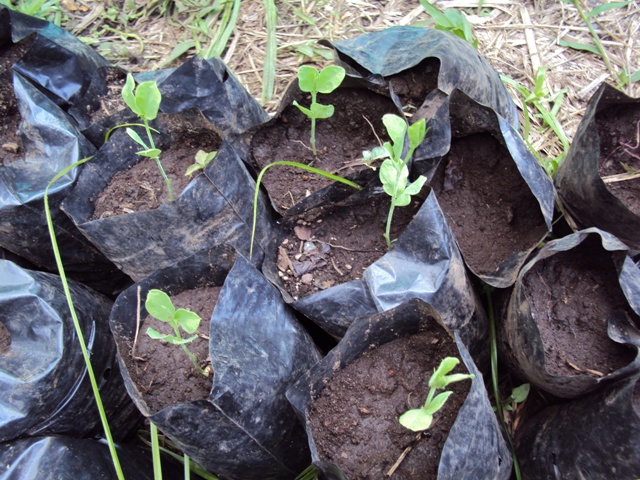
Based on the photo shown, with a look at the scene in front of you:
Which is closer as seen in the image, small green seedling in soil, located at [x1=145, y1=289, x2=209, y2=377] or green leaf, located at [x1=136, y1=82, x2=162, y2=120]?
small green seedling in soil, located at [x1=145, y1=289, x2=209, y2=377]

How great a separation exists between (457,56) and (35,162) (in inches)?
41.2

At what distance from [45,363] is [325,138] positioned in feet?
2.58

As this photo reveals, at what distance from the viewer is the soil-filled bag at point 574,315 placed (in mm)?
996

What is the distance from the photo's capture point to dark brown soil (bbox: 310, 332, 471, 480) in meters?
0.91

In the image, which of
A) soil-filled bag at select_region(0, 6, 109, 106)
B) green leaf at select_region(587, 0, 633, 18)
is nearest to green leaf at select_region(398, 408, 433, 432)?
soil-filled bag at select_region(0, 6, 109, 106)

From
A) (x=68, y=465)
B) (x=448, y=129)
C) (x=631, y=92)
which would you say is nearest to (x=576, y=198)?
(x=448, y=129)

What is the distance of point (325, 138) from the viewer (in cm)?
135

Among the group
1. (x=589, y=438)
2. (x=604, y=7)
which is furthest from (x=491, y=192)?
(x=604, y=7)

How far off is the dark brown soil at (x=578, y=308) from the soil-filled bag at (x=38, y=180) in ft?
3.46

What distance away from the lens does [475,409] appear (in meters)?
0.87

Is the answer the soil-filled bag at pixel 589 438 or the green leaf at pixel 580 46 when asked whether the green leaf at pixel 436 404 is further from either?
the green leaf at pixel 580 46

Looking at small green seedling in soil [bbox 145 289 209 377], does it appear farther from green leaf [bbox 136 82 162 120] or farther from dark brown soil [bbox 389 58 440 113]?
dark brown soil [bbox 389 58 440 113]

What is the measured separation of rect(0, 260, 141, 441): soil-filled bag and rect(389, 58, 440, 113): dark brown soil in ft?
2.99

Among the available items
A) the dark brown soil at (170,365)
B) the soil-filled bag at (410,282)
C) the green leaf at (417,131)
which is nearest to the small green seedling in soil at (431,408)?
the soil-filled bag at (410,282)
